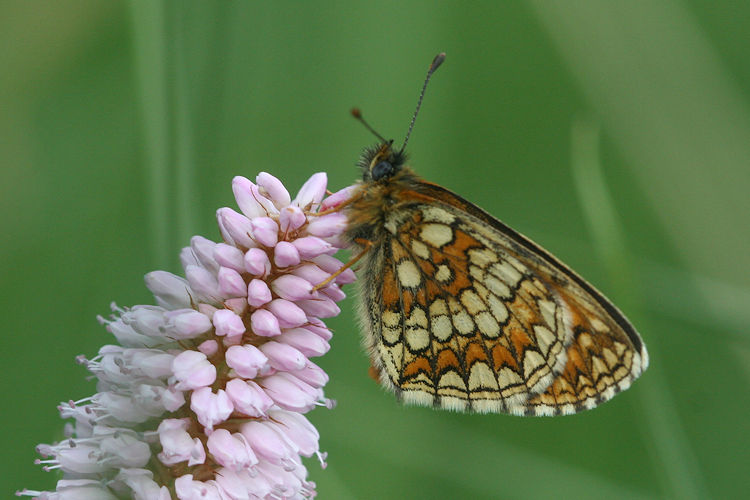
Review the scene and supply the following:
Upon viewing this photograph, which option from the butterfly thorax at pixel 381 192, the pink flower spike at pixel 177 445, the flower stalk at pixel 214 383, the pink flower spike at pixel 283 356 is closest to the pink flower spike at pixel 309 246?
the flower stalk at pixel 214 383

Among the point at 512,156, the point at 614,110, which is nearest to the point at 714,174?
the point at 614,110

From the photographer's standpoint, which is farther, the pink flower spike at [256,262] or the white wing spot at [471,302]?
the white wing spot at [471,302]

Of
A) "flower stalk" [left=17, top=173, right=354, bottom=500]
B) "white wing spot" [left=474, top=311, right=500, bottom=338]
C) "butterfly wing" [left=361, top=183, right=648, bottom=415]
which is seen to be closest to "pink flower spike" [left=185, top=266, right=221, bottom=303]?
"flower stalk" [left=17, top=173, right=354, bottom=500]

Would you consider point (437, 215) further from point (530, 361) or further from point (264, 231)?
point (264, 231)

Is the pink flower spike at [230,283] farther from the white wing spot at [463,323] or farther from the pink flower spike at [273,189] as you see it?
the white wing spot at [463,323]

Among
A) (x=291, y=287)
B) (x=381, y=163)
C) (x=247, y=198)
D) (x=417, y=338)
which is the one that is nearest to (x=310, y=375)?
(x=291, y=287)

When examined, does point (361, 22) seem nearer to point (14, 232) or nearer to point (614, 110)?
point (614, 110)

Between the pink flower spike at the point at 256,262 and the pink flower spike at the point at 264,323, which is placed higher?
the pink flower spike at the point at 256,262
